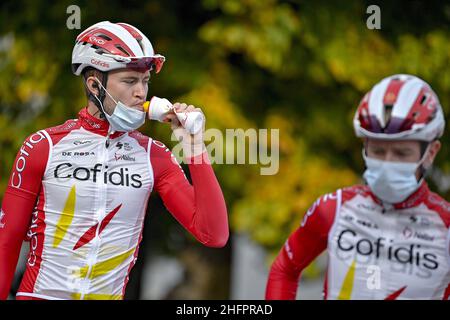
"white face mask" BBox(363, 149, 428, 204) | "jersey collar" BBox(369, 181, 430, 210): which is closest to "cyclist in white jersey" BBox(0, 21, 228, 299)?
"white face mask" BBox(363, 149, 428, 204)

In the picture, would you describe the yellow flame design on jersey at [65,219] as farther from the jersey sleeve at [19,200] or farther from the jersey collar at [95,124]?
the jersey collar at [95,124]

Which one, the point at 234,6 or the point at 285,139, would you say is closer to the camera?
the point at 234,6

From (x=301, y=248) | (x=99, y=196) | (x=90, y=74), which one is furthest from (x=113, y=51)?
(x=301, y=248)

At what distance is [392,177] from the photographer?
22.0 feet

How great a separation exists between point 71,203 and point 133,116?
26.5 inches

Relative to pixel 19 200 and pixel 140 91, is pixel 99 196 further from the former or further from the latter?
pixel 140 91

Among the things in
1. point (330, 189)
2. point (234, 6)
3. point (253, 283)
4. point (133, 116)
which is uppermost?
point (234, 6)

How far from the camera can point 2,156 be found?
14.0m

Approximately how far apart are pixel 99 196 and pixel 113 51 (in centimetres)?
93

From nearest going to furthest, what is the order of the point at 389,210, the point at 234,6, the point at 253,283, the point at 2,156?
1. the point at 389,210
2. the point at 234,6
3. the point at 2,156
4. the point at 253,283

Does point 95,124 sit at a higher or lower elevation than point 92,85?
lower

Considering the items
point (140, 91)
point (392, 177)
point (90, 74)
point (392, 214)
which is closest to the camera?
point (392, 177)
